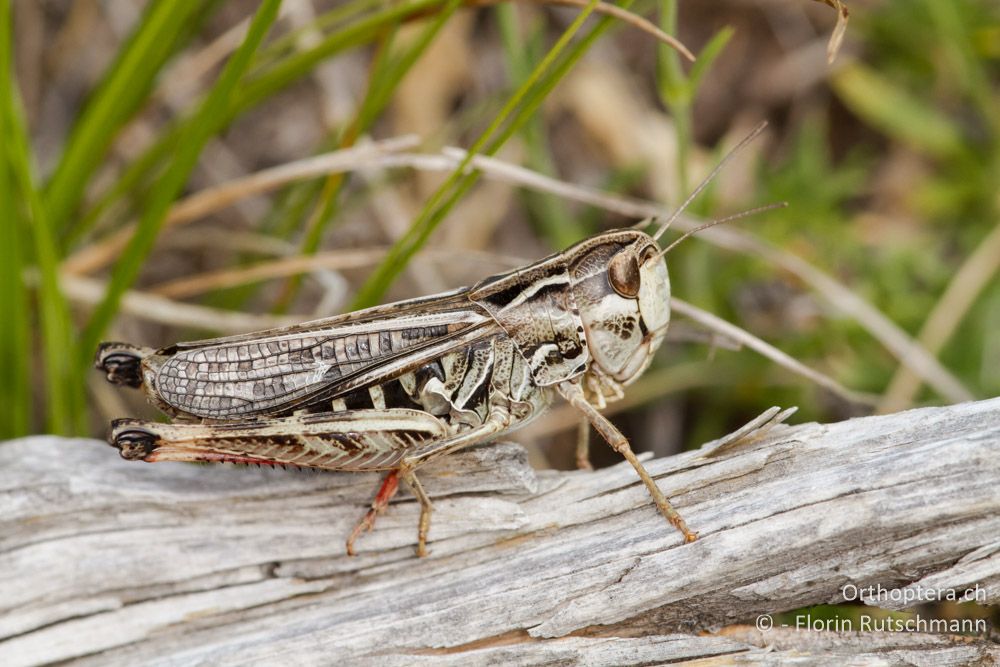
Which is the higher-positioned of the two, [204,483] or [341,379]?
[341,379]

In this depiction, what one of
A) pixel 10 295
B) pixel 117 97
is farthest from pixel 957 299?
pixel 10 295

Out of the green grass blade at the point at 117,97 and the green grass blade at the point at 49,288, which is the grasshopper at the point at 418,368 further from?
the green grass blade at the point at 117,97

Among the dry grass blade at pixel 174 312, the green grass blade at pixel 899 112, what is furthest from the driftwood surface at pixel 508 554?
the green grass blade at pixel 899 112

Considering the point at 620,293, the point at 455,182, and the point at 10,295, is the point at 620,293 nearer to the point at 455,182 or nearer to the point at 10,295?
the point at 455,182

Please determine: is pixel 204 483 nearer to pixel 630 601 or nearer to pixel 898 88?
pixel 630 601

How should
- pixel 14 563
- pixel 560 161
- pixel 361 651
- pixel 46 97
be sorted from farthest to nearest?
pixel 560 161
pixel 46 97
pixel 14 563
pixel 361 651

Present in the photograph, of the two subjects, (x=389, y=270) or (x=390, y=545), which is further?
(x=389, y=270)

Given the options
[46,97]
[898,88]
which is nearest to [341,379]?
[46,97]
